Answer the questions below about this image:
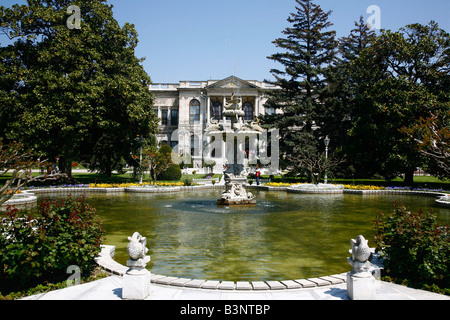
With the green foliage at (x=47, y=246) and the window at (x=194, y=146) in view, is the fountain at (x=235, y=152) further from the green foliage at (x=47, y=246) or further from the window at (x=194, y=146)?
the window at (x=194, y=146)

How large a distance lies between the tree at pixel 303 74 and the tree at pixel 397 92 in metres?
5.34

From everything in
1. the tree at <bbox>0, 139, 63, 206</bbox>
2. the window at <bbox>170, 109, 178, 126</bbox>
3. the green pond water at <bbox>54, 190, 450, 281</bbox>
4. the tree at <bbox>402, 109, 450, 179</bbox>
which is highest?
the window at <bbox>170, 109, 178, 126</bbox>

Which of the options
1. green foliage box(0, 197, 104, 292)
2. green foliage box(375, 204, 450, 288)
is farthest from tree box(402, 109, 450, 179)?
green foliage box(0, 197, 104, 292)

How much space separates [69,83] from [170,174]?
10419 millimetres

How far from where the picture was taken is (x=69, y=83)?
20.6m

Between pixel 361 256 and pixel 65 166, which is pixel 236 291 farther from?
pixel 65 166

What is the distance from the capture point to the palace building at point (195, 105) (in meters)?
60.3

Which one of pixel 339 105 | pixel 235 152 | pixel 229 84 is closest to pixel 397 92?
pixel 339 105

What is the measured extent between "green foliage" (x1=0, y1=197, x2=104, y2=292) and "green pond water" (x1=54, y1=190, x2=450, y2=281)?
47.0 inches

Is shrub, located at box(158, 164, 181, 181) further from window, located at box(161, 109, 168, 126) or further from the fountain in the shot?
window, located at box(161, 109, 168, 126)

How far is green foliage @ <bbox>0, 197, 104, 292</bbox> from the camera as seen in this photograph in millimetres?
5227

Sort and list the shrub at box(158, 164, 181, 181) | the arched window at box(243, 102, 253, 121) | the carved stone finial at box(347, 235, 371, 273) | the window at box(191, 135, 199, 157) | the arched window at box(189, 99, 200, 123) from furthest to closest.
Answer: the arched window at box(189, 99, 200, 123)
the window at box(191, 135, 199, 157)
the arched window at box(243, 102, 253, 121)
the shrub at box(158, 164, 181, 181)
the carved stone finial at box(347, 235, 371, 273)

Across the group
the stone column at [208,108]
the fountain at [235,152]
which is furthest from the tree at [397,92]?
the stone column at [208,108]
